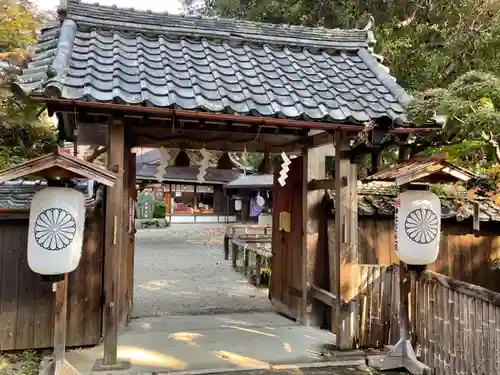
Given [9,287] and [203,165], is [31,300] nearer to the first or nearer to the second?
[9,287]

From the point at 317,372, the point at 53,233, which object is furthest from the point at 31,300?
the point at 317,372

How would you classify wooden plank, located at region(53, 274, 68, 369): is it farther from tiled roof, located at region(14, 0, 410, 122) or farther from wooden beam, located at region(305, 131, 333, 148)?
wooden beam, located at region(305, 131, 333, 148)

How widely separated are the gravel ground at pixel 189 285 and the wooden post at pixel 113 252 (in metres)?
3.28

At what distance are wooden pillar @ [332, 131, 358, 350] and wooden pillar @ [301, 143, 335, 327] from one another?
1068mm

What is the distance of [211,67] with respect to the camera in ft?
21.6

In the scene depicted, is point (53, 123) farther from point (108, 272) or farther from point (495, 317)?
point (495, 317)

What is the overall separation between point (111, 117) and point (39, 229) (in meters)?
1.62

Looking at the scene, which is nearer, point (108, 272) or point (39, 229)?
point (39, 229)

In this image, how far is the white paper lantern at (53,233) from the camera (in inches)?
184

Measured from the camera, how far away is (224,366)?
5605mm

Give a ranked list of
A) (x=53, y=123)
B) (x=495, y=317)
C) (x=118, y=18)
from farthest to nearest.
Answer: (x=53, y=123)
(x=118, y=18)
(x=495, y=317)

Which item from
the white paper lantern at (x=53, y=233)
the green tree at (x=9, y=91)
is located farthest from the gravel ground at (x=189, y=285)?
the green tree at (x=9, y=91)

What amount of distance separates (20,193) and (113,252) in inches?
86.9

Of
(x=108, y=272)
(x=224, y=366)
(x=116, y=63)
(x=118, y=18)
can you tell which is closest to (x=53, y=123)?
(x=118, y=18)
